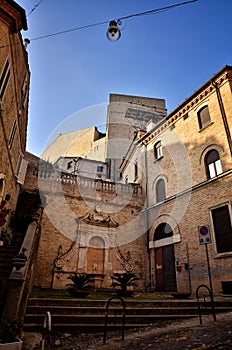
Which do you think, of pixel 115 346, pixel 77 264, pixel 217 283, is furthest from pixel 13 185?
pixel 217 283

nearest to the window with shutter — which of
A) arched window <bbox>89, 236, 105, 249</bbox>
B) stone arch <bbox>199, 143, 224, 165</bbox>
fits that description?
arched window <bbox>89, 236, 105, 249</bbox>

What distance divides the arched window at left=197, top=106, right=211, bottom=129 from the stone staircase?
10000mm

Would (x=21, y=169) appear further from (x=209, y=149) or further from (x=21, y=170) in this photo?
(x=209, y=149)

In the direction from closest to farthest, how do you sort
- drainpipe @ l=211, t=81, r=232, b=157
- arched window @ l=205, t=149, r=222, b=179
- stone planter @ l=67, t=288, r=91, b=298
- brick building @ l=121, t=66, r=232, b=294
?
stone planter @ l=67, t=288, r=91, b=298
brick building @ l=121, t=66, r=232, b=294
drainpipe @ l=211, t=81, r=232, b=157
arched window @ l=205, t=149, r=222, b=179

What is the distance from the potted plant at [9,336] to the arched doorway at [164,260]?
11193 mm

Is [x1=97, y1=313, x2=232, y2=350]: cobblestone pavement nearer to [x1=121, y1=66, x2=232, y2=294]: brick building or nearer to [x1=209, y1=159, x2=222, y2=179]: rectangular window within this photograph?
[x1=121, y1=66, x2=232, y2=294]: brick building

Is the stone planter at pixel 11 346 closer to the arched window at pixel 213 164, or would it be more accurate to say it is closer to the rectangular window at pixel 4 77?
the rectangular window at pixel 4 77

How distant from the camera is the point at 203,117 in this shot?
14.4 metres

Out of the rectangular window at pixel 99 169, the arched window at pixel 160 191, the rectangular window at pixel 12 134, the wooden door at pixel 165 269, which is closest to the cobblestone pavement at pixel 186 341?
the rectangular window at pixel 12 134

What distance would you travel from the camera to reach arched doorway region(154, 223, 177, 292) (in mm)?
13734

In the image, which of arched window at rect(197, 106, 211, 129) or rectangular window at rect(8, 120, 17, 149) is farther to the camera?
arched window at rect(197, 106, 211, 129)

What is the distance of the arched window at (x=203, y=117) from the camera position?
552 inches

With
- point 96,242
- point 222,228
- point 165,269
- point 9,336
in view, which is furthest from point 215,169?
point 9,336

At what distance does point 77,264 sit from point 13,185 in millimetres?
5726
